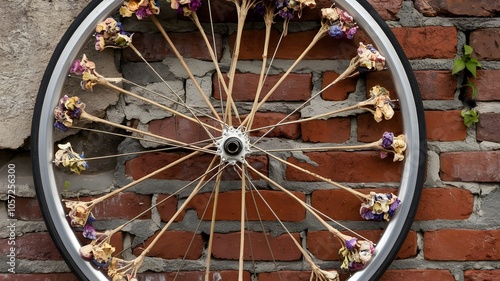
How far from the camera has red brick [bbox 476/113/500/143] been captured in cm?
145

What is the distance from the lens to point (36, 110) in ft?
4.51

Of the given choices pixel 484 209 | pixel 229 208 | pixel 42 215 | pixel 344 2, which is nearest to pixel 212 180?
pixel 229 208

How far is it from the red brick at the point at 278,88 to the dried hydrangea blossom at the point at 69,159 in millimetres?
316

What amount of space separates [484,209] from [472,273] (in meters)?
0.14

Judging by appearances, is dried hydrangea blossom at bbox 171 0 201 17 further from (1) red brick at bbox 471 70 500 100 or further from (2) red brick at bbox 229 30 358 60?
(1) red brick at bbox 471 70 500 100

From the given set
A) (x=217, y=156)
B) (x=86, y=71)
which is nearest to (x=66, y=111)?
(x=86, y=71)

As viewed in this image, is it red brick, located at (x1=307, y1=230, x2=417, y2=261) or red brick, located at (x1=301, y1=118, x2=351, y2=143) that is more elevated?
red brick, located at (x1=301, y1=118, x2=351, y2=143)

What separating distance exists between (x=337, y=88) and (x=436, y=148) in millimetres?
241

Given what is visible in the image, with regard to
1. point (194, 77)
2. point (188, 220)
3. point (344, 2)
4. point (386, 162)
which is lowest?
point (188, 220)

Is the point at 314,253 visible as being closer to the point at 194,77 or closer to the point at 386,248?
the point at 386,248

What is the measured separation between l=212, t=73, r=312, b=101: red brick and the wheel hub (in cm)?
14

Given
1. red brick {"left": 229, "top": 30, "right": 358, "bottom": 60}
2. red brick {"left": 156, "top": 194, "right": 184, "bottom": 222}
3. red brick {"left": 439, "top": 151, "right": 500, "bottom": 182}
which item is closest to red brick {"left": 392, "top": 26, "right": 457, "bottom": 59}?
red brick {"left": 229, "top": 30, "right": 358, "bottom": 60}

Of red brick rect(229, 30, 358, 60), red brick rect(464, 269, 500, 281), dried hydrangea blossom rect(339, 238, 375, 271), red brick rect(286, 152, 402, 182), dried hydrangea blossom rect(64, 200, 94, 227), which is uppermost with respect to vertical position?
red brick rect(229, 30, 358, 60)

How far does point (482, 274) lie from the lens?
1463 mm
